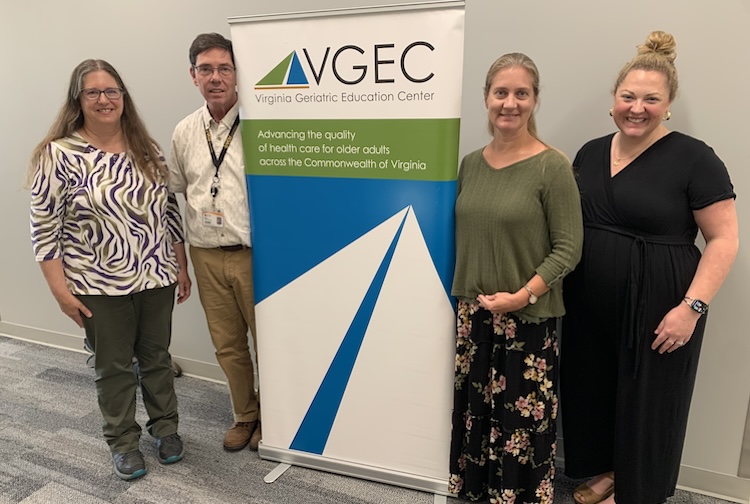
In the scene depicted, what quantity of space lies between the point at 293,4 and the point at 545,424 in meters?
2.03

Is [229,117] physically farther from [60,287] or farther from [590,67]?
[590,67]

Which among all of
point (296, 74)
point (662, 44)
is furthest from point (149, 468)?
point (662, 44)

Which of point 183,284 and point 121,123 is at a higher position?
point 121,123

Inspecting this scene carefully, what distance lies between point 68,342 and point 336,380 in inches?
94.4

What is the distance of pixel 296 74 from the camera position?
1.79 m

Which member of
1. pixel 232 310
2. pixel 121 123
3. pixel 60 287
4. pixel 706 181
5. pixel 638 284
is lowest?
pixel 232 310

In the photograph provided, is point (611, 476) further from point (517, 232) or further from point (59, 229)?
point (59, 229)

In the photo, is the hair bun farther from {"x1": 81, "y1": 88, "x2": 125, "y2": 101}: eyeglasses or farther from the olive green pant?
the olive green pant

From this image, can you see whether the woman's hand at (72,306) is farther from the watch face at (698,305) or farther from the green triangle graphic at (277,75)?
the watch face at (698,305)

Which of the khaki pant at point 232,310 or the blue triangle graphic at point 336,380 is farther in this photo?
A: the khaki pant at point 232,310

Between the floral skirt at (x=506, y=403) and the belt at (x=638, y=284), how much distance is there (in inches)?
9.4

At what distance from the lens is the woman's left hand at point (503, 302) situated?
163 centimetres

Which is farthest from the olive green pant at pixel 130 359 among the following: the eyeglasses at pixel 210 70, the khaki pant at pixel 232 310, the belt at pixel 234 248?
the eyeglasses at pixel 210 70

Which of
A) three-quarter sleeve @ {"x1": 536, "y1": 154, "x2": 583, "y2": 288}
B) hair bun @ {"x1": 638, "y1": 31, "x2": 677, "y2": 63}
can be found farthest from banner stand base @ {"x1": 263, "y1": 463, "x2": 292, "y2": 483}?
hair bun @ {"x1": 638, "y1": 31, "x2": 677, "y2": 63}
